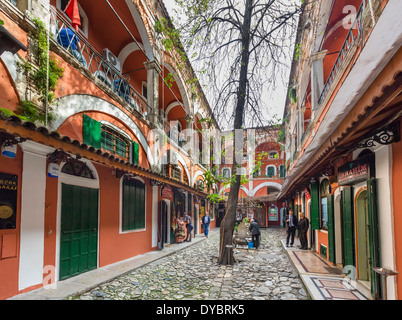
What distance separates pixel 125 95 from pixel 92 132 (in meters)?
2.75

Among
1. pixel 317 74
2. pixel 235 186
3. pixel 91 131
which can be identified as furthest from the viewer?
pixel 317 74

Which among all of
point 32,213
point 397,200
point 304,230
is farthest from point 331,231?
point 32,213

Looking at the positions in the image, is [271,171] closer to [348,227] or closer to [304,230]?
[304,230]

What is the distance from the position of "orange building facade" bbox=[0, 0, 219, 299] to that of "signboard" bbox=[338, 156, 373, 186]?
516 centimetres

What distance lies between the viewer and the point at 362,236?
6.00m

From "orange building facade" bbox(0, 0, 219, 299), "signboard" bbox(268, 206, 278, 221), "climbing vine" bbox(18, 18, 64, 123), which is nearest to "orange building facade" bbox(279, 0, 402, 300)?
"orange building facade" bbox(0, 0, 219, 299)

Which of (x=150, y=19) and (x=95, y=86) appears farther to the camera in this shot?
(x=150, y=19)

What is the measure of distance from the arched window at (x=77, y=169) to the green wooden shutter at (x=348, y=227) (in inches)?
260

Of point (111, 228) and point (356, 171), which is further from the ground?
point (356, 171)

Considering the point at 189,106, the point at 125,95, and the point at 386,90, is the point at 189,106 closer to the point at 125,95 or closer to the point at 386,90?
the point at 125,95

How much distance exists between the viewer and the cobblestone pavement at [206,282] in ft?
18.2

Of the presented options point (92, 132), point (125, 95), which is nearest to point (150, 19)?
point (125, 95)

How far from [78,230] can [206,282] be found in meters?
3.45

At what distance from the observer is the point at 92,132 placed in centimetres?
715
